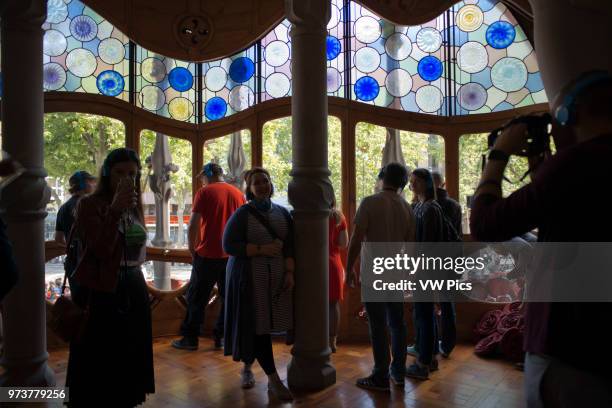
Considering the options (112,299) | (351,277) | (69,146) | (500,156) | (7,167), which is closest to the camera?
(500,156)

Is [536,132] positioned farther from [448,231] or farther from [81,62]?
[81,62]

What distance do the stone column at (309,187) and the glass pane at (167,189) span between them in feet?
6.30

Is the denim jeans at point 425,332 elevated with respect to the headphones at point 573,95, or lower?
lower

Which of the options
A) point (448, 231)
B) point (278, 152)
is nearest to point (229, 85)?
point (278, 152)

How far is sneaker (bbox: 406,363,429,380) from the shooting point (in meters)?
2.99

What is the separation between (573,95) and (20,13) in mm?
2914

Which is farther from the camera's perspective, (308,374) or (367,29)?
(367,29)

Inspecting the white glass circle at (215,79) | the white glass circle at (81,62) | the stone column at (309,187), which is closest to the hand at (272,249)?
the stone column at (309,187)

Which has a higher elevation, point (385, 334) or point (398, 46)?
point (398, 46)

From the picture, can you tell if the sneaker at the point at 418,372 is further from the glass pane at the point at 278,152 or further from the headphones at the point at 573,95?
the headphones at the point at 573,95

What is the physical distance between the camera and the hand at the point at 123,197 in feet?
5.77

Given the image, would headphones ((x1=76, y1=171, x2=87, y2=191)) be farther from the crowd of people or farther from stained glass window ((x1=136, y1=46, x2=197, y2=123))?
stained glass window ((x1=136, y1=46, x2=197, y2=123))

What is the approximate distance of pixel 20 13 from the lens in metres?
2.61

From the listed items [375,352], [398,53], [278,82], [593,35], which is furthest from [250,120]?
[593,35]
